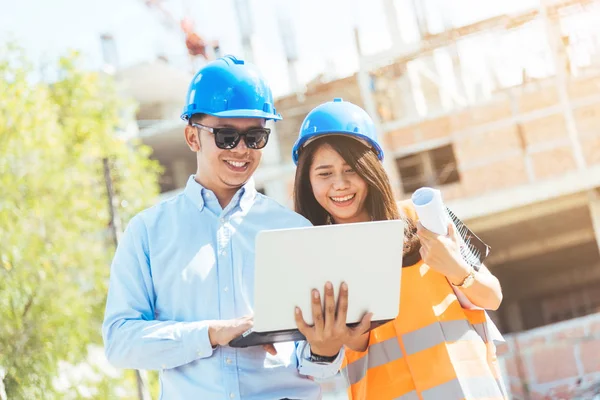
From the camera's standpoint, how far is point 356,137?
2.57m

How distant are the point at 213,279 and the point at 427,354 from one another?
0.79 metres

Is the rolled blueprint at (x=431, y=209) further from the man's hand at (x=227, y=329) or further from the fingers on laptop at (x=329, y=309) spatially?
the man's hand at (x=227, y=329)

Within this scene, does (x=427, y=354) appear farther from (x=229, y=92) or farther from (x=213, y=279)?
(x=229, y=92)

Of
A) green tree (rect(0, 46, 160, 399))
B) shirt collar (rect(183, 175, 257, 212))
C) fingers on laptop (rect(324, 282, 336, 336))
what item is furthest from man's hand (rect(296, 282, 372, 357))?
green tree (rect(0, 46, 160, 399))

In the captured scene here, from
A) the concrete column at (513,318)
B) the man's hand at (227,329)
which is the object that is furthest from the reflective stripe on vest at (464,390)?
the concrete column at (513,318)

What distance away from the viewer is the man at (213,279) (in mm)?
1930

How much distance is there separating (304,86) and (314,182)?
14977mm

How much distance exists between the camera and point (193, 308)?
2.03m

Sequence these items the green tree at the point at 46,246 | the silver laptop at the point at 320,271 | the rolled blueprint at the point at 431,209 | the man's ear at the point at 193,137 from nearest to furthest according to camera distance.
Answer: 1. the silver laptop at the point at 320,271
2. the rolled blueprint at the point at 431,209
3. the man's ear at the point at 193,137
4. the green tree at the point at 46,246

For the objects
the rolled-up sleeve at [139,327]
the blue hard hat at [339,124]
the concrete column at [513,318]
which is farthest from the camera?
the concrete column at [513,318]

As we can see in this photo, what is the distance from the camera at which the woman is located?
2.34m

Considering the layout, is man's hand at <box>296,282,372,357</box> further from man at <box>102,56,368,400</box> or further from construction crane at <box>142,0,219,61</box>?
construction crane at <box>142,0,219,61</box>

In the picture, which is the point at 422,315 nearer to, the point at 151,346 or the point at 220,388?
the point at 220,388

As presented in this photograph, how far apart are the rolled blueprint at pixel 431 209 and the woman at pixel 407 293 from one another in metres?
0.03
